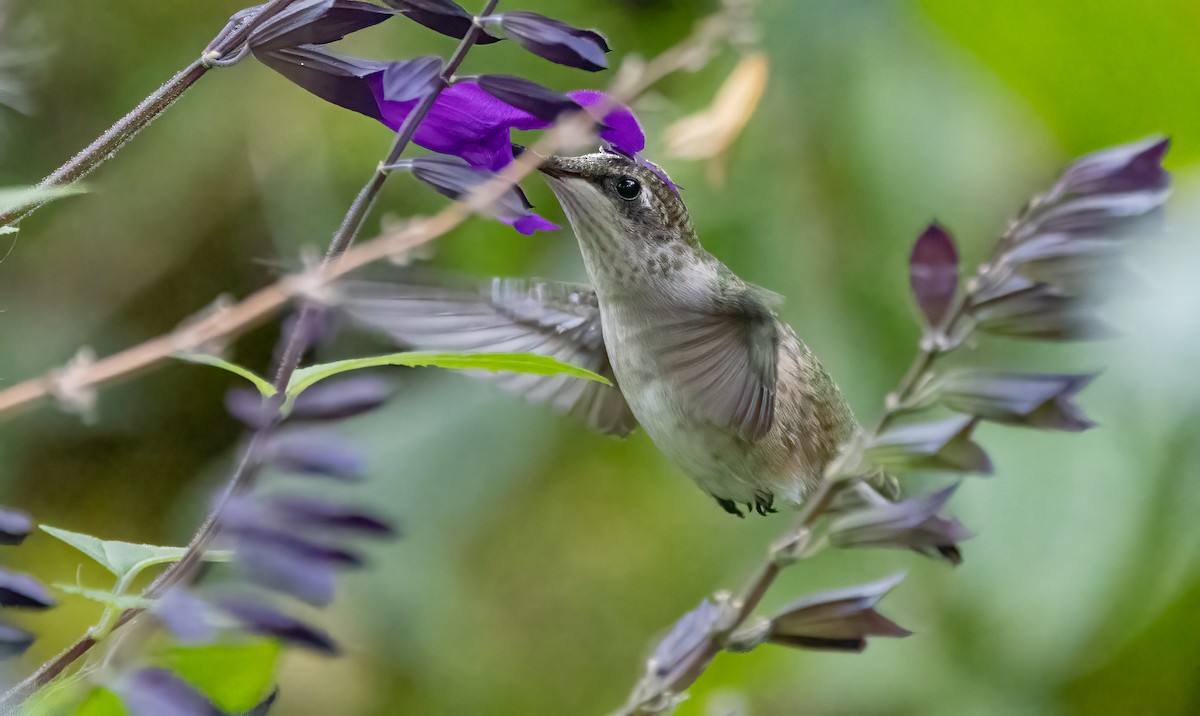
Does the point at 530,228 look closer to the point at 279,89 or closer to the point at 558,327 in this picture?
the point at 558,327

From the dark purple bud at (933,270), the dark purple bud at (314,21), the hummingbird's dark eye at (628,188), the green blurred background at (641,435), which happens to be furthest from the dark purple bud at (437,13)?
the green blurred background at (641,435)

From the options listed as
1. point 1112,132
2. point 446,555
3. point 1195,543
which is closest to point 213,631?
point 446,555

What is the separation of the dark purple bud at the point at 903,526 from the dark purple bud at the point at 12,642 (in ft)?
0.92

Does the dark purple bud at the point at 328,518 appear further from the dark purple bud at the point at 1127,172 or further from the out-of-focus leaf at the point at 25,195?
the dark purple bud at the point at 1127,172

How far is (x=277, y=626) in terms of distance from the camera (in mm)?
319

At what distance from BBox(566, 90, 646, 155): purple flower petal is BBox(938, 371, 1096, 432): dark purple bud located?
0.98 ft

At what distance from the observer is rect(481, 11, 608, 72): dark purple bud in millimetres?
481

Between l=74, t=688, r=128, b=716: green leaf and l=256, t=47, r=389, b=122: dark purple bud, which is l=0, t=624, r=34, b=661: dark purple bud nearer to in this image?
l=74, t=688, r=128, b=716: green leaf

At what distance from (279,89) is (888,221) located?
3.05ft

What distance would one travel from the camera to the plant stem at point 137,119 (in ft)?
1.56

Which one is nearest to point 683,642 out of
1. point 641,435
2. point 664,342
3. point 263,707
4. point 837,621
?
point 837,621

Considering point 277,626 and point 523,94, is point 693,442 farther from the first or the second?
point 277,626

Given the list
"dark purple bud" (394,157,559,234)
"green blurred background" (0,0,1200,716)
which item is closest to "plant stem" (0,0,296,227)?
"dark purple bud" (394,157,559,234)

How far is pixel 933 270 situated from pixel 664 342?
0.42 metres
